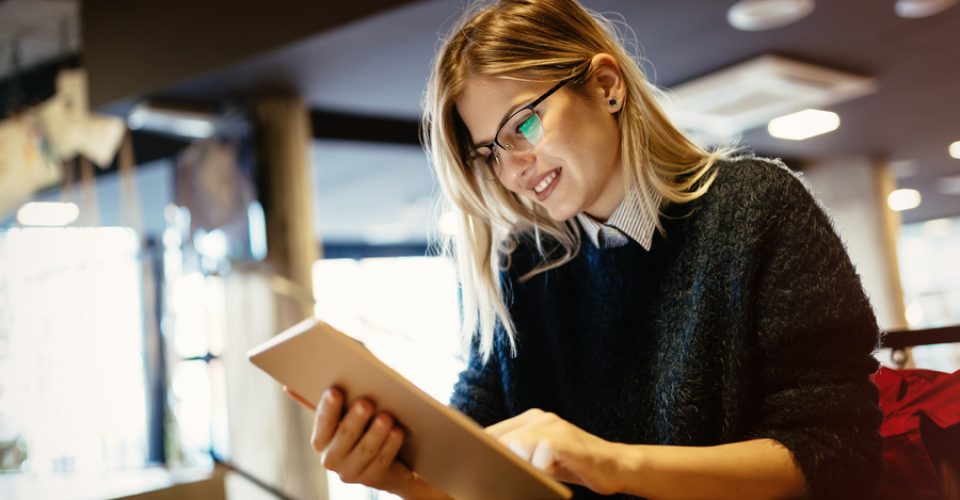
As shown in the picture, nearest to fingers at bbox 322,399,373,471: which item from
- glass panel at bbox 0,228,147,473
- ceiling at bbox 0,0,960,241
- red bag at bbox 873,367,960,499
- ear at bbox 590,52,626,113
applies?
ear at bbox 590,52,626,113

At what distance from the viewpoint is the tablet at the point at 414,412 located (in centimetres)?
92

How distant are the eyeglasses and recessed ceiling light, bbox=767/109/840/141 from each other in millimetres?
5151

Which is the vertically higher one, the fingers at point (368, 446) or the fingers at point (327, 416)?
the fingers at point (327, 416)

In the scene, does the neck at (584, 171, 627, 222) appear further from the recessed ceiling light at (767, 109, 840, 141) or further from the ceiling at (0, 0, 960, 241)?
the recessed ceiling light at (767, 109, 840, 141)

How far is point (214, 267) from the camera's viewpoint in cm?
410

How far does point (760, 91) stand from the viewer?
4.99 meters

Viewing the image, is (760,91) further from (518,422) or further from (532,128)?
(518,422)

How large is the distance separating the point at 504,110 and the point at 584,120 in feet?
0.43

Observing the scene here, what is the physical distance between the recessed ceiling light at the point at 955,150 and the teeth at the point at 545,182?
6.94 meters

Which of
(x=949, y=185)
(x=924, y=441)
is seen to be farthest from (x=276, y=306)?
(x=949, y=185)

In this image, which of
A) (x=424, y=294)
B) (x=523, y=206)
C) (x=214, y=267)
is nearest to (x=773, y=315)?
(x=523, y=206)

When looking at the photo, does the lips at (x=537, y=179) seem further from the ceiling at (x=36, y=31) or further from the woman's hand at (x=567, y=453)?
the ceiling at (x=36, y=31)

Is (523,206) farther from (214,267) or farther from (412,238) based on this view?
(412,238)

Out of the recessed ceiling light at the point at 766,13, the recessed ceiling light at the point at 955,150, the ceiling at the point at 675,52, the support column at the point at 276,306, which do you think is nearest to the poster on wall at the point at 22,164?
the ceiling at the point at 675,52
